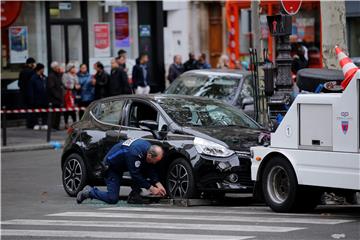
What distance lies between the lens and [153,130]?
15.2 metres

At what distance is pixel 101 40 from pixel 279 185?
67.5 ft

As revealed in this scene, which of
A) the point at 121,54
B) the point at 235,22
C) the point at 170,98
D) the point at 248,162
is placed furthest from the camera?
the point at 235,22

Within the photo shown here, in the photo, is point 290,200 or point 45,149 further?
point 45,149

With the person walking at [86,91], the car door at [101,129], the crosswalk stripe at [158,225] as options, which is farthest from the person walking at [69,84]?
the crosswalk stripe at [158,225]

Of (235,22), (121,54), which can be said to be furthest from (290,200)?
(235,22)

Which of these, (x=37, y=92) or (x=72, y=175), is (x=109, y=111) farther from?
(x=37, y=92)

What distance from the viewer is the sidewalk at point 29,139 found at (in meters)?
25.0

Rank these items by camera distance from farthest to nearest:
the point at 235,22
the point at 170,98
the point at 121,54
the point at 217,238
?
the point at 235,22 → the point at 121,54 → the point at 170,98 → the point at 217,238

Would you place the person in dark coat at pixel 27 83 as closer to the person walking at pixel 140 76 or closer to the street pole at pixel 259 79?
the person walking at pixel 140 76

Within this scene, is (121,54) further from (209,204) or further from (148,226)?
(148,226)

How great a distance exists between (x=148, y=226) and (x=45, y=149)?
13366mm

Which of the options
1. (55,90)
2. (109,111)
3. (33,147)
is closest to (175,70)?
(55,90)

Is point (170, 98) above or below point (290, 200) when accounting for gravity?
above

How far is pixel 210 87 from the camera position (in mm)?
21688
